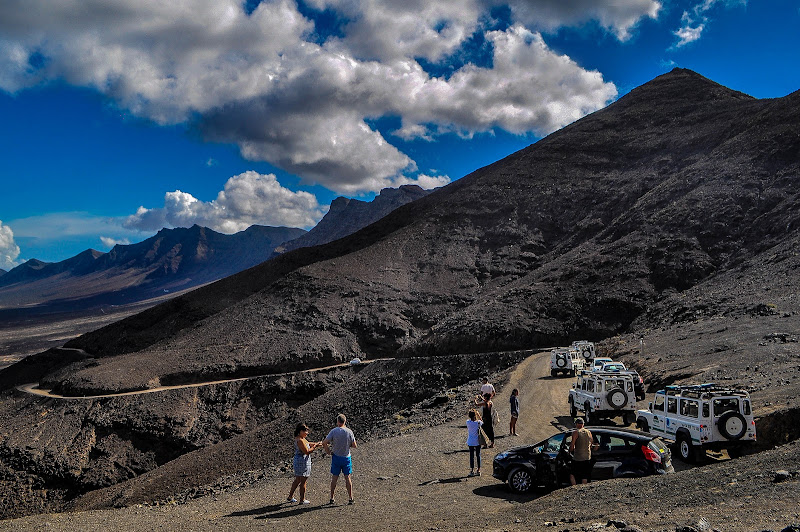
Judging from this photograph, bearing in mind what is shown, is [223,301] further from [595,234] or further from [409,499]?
[409,499]

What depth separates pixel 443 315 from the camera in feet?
222

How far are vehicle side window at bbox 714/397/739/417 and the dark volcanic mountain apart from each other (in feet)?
123

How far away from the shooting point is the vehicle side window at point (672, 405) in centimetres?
1463

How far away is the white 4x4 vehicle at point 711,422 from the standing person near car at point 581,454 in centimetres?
427

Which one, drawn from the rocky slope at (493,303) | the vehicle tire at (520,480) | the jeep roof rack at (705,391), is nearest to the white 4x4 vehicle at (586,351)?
the rocky slope at (493,303)

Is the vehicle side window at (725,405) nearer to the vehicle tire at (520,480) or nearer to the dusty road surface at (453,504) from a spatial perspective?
the dusty road surface at (453,504)

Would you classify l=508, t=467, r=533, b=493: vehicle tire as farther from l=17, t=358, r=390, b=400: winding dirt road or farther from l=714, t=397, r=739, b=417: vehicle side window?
l=17, t=358, r=390, b=400: winding dirt road

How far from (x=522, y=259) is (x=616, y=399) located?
59.3m

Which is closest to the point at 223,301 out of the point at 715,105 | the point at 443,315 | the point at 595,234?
the point at 443,315

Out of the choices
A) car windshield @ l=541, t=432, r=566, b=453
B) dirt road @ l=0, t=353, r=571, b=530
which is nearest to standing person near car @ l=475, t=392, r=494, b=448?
dirt road @ l=0, t=353, r=571, b=530

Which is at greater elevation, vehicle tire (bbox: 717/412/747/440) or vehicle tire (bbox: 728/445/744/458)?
vehicle tire (bbox: 717/412/747/440)

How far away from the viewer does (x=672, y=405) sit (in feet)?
48.6

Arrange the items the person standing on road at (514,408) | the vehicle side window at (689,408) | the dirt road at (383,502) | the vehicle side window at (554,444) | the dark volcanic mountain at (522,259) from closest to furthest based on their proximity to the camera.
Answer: the dirt road at (383,502) → the vehicle side window at (554,444) → the vehicle side window at (689,408) → the person standing on road at (514,408) → the dark volcanic mountain at (522,259)

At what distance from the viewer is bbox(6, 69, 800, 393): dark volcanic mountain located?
55188mm
